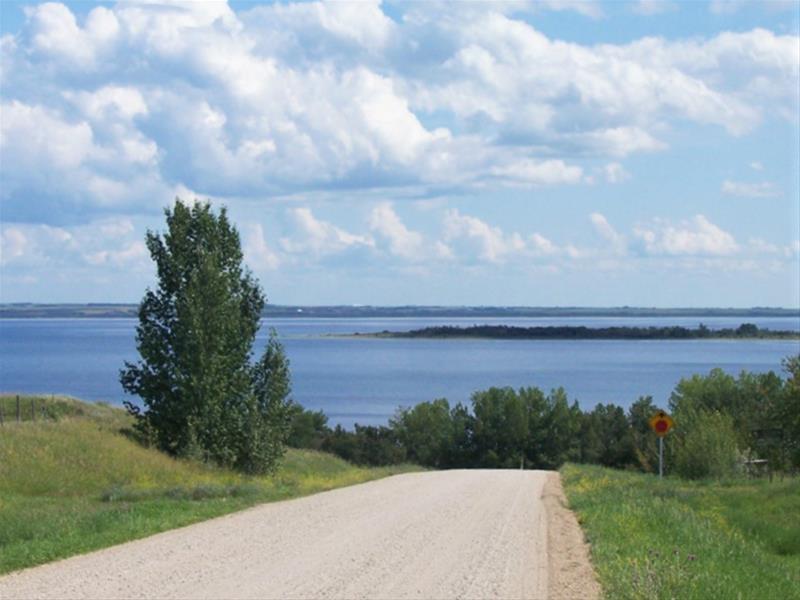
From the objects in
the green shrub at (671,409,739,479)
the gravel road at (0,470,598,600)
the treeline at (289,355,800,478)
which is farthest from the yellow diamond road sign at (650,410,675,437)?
the treeline at (289,355,800,478)

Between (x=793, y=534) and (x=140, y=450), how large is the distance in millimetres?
18861

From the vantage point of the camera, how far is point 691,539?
1586cm

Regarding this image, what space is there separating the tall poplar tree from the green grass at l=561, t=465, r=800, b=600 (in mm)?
11440

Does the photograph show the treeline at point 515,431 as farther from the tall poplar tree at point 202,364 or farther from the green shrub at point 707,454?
the tall poplar tree at point 202,364

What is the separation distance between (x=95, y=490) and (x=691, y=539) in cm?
1560

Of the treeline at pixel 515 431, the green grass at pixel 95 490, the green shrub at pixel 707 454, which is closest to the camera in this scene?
the green grass at pixel 95 490

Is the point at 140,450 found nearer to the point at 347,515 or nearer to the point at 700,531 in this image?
the point at 347,515

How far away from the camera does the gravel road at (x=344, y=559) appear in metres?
12.4

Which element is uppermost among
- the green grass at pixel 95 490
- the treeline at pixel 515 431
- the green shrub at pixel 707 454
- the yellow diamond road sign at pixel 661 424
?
the yellow diamond road sign at pixel 661 424

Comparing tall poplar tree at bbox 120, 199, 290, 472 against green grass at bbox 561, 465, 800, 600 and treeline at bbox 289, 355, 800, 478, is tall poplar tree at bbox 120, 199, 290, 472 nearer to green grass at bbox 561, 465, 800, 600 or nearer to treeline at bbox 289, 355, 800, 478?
green grass at bbox 561, 465, 800, 600

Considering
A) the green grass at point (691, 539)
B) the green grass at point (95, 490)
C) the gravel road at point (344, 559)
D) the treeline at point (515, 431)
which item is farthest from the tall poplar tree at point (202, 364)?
the treeline at point (515, 431)

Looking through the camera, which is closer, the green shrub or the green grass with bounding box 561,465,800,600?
the green grass with bounding box 561,465,800,600

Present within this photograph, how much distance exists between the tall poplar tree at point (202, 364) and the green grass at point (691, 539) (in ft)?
37.5

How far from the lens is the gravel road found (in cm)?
1243
